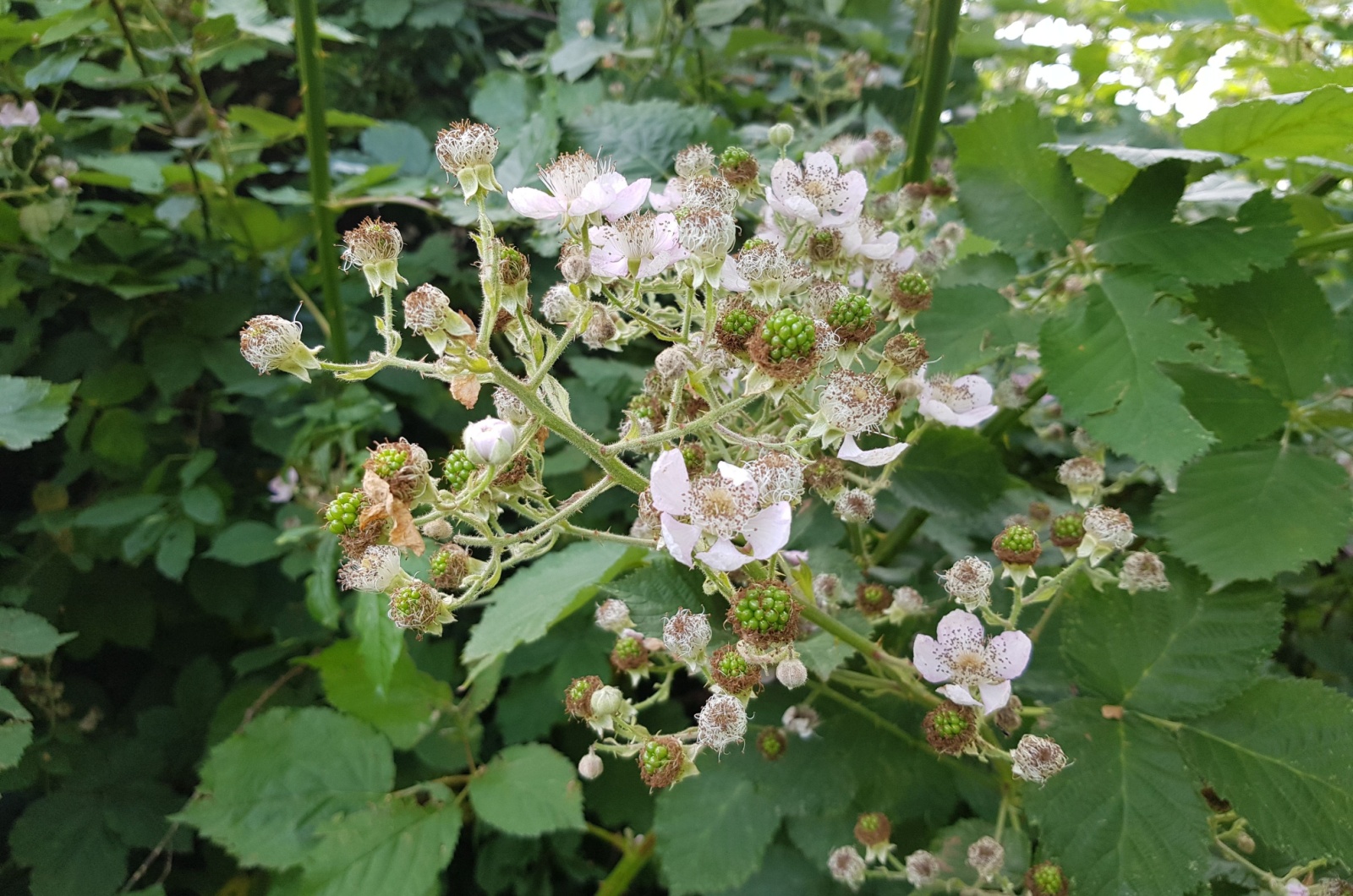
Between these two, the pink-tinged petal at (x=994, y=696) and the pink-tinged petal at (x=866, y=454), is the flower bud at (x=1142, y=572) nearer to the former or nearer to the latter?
the pink-tinged petal at (x=994, y=696)

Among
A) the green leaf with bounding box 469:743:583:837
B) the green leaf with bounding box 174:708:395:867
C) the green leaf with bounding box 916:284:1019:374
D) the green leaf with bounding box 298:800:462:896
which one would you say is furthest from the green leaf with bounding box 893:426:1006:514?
the green leaf with bounding box 174:708:395:867

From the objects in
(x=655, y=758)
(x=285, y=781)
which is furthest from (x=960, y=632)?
(x=285, y=781)

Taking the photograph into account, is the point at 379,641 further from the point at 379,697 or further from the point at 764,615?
the point at 764,615

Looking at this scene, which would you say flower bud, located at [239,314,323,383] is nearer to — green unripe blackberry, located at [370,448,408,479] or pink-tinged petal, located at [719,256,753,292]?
green unripe blackberry, located at [370,448,408,479]

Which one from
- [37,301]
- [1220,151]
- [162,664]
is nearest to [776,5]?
[1220,151]

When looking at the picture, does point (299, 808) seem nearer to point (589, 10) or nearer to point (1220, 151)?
point (1220, 151)

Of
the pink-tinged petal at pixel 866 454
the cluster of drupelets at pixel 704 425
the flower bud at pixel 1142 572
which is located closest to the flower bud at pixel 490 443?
the cluster of drupelets at pixel 704 425
